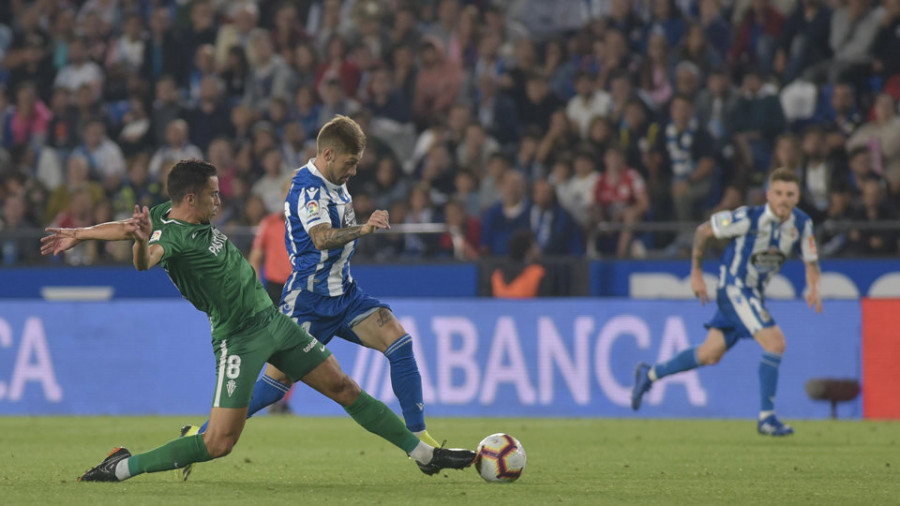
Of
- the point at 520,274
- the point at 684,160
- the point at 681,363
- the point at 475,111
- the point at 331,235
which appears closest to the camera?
the point at 331,235

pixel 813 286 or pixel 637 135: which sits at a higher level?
pixel 637 135

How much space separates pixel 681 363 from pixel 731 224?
4.23 ft

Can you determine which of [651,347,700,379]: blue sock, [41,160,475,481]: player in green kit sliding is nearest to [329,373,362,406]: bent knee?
[41,160,475,481]: player in green kit sliding

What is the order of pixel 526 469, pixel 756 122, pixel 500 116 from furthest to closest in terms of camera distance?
pixel 500 116
pixel 756 122
pixel 526 469

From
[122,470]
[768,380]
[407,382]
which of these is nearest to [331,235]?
[407,382]

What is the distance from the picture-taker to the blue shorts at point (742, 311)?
1085cm

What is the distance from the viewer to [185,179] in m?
6.60

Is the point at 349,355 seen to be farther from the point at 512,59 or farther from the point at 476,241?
the point at 512,59

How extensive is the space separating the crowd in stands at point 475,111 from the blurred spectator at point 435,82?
0.02 metres

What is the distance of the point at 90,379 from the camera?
1412cm

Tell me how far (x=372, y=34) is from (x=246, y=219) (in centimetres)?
366

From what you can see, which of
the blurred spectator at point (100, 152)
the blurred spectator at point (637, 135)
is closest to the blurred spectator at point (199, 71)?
the blurred spectator at point (100, 152)

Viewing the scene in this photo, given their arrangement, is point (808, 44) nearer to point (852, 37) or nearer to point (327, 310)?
point (852, 37)

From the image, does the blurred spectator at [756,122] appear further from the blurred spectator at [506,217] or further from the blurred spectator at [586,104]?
the blurred spectator at [506,217]
